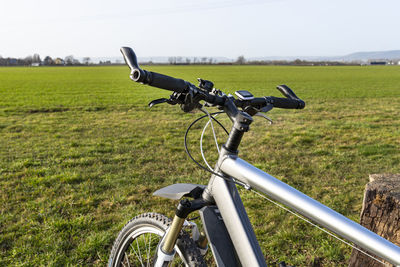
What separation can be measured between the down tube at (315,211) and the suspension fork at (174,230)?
0.30 m

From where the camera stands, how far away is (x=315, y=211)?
1413mm

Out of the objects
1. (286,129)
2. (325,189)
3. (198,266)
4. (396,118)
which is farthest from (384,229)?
(396,118)

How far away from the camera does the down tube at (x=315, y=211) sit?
1.28 metres

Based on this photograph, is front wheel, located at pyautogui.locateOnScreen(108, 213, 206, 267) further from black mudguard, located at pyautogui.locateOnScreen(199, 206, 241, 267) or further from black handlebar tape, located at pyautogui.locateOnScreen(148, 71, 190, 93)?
black handlebar tape, located at pyautogui.locateOnScreen(148, 71, 190, 93)

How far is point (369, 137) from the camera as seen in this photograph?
902 cm

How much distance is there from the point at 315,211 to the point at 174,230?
0.85 meters

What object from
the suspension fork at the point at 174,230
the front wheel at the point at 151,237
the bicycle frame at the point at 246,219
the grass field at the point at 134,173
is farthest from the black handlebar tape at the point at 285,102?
the grass field at the point at 134,173

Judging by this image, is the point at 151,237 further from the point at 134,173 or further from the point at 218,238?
the point at 134,173

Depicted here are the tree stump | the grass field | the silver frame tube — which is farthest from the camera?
the grass field

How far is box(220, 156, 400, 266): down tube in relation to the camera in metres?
1.28

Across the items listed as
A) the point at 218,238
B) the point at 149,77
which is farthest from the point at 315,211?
the point at 149,77

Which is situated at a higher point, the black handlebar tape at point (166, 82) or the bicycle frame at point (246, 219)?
the black handlebar tape at point (166, 82)

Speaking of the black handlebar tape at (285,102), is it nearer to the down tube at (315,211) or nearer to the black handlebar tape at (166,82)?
the down tube at (315,211)

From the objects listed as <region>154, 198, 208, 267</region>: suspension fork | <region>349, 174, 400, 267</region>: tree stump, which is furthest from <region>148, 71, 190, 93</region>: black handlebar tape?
<region>349, 174, 400, 267</region>: tree stump
